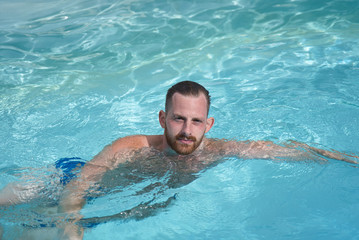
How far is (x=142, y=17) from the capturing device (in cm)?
754

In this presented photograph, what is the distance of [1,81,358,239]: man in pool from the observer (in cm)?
328

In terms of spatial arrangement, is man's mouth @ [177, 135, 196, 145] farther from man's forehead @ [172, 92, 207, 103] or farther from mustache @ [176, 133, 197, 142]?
man's forehead @ [172, 92, 207, 103]

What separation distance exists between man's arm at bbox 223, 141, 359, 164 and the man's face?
0.56 meters

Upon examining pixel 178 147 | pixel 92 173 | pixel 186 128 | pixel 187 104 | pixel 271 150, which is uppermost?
pixel 187 104

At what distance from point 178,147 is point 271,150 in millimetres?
959

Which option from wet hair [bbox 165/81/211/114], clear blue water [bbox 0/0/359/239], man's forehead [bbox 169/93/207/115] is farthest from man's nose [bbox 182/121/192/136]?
clear blue water [bbox 0/0/359/239]

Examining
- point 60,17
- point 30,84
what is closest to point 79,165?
point 30,84

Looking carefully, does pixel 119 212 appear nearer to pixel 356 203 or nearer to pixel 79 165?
pixel 79 165

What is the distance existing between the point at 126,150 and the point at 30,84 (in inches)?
132

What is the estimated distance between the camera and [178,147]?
3379 mm

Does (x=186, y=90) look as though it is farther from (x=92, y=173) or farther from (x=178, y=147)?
(x=92, y=173)

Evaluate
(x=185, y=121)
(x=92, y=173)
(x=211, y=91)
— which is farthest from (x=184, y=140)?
(x=211, y=91)

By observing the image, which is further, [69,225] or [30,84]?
[30,84]

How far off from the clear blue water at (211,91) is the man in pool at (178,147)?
0.71ft
